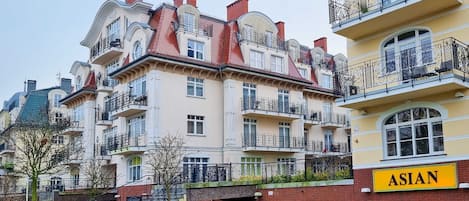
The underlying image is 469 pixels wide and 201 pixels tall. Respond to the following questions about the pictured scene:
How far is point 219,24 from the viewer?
34.1 m

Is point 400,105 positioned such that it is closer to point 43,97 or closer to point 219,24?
point 219,24

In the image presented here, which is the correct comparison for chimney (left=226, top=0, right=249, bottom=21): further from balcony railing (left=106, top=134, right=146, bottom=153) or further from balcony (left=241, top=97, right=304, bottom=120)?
balcony railing (left=106, top=134, right=146, bottom=153)

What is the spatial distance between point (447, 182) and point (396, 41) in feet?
15.2

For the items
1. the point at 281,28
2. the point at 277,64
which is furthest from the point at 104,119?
the point at 281,28

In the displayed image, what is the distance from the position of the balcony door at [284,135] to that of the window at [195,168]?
19.9 ft

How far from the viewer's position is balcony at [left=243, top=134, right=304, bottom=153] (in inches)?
1250

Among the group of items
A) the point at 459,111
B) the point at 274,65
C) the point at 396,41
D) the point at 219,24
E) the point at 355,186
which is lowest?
the point at 355,186

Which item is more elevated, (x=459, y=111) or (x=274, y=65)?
(x=274, y=65)

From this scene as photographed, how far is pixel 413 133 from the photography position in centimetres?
1534

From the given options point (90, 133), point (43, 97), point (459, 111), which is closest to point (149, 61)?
point (90, 133)

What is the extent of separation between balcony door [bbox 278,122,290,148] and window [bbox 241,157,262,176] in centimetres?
225

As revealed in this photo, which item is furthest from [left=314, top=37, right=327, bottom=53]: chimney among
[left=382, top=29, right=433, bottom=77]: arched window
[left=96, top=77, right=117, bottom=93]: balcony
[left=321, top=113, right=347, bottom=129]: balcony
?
[left=382, top=29, right=433, bottom=77]: arched window

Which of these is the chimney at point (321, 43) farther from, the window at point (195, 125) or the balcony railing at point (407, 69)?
the balcony railing at point (407, 69)

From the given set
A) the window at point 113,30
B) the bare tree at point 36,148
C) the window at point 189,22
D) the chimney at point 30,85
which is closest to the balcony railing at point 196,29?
the window at point 189,22
